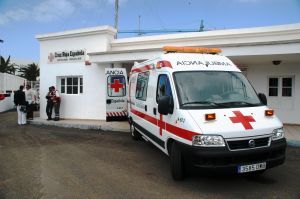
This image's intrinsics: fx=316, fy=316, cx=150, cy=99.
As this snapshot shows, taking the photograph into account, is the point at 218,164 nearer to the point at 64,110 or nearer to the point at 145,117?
the point at 145,117

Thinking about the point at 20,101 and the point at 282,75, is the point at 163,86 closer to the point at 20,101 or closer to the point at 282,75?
the point at 282,75

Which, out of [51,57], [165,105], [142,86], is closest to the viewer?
[165,105]

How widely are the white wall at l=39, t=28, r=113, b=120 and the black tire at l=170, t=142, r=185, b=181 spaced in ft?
31.7

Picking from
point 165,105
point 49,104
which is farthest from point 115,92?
point 165,105

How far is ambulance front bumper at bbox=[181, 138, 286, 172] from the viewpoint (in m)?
5.09

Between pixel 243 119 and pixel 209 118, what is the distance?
0.63m

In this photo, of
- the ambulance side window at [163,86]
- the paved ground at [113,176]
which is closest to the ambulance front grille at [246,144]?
the paved ground at [113,176]

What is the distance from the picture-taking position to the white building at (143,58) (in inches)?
455

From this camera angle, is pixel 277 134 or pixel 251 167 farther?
pixel 277 134

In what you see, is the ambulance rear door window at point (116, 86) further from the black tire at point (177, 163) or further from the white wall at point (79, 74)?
the black tire at point (177, 163)

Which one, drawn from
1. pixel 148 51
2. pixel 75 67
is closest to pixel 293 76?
pixel 148 51

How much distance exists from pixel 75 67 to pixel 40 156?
8147 mm

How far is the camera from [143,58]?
12930 mm

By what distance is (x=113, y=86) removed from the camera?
43.3 ft
